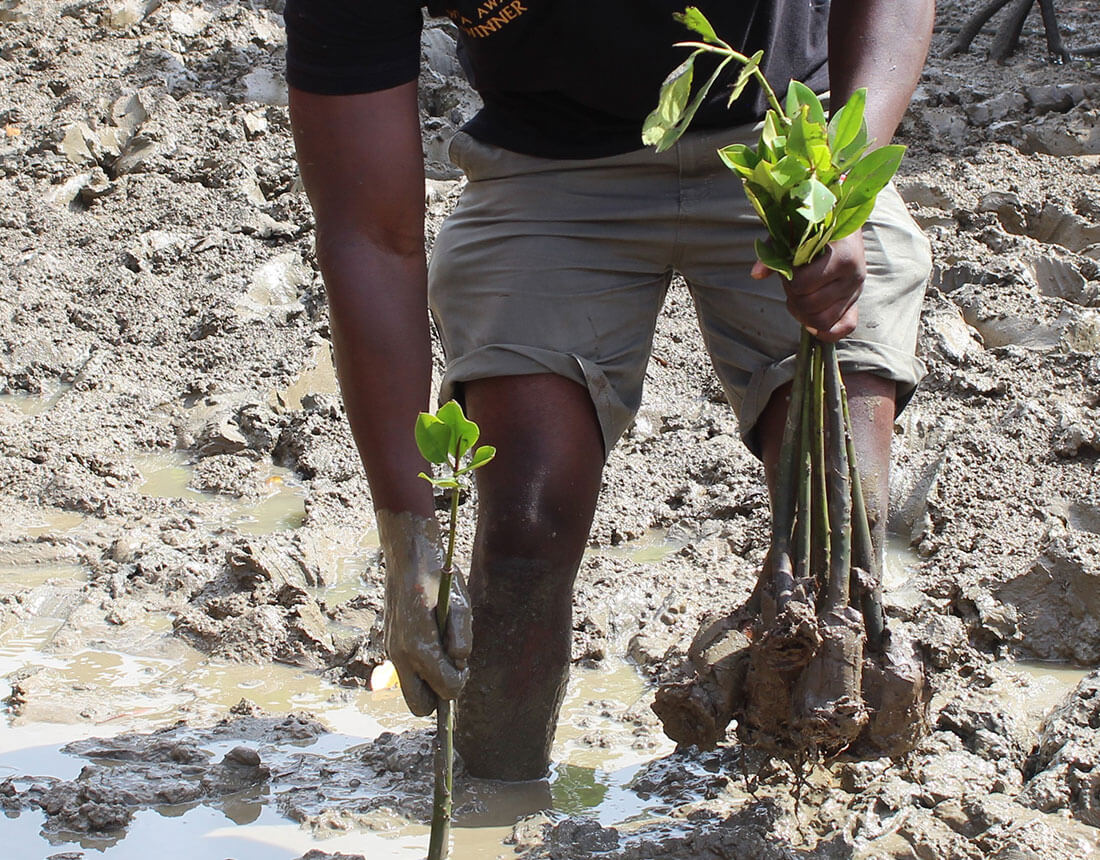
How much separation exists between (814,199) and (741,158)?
16 cm

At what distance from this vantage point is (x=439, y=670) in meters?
1.68

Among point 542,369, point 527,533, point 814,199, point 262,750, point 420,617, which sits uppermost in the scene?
point 814,199

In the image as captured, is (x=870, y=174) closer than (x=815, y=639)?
Yes

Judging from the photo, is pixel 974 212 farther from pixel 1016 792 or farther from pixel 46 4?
pixel 46 4

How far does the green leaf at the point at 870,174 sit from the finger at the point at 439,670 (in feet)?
2.60

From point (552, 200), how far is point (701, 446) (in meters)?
1.75

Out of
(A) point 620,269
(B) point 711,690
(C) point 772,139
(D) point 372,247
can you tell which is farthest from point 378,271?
(B) point 711,690

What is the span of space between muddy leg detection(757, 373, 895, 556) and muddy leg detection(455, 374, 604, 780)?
29 centimetres

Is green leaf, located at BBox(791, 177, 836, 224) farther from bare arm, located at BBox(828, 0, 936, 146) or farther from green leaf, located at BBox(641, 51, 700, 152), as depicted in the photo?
bare arm, located at BBox(828, 0, 936, 146)

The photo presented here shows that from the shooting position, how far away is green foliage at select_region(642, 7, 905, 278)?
1535 millimetres

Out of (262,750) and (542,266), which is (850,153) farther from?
(262,750)

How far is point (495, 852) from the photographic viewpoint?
2074 mm

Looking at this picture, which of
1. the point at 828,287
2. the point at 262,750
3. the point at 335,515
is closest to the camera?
Answer: the point at 828,287

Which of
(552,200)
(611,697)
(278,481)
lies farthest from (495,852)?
(278,481)
